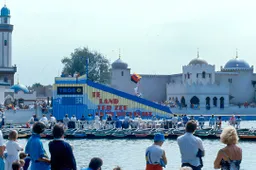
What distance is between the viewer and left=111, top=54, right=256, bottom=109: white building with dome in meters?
75.2

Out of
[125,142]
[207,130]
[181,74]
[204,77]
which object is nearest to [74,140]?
[125,142]

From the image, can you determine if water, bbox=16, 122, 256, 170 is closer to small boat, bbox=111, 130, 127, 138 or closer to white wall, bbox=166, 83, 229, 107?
small boat, bbox=111, 130, 127, 138

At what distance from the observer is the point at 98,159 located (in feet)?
28.1

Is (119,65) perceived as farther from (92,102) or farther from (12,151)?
(12,151)

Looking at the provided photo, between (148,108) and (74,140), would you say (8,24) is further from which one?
(74,140)

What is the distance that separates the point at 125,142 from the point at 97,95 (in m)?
14.3

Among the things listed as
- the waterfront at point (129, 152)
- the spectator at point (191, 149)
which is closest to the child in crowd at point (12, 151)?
the spectator at point (191, 149)

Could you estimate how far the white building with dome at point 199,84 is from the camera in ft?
247

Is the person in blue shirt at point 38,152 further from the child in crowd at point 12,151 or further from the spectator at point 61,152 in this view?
the child in crowd at point 12,151

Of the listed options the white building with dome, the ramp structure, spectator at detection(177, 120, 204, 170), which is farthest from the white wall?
spectator at detection(177, 120, 204, 170)

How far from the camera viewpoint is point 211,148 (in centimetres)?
2947

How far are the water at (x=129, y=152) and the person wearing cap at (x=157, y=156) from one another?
10750 mm

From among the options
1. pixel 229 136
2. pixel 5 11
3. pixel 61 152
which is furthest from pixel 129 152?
pixel 5 11

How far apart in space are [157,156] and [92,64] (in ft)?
251
